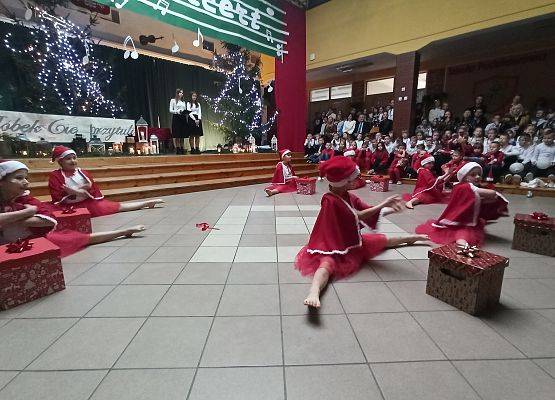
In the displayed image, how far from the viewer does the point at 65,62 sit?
783 cm

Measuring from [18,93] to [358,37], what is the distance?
34.2ft

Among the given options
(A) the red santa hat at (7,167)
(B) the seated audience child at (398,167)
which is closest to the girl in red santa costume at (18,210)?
(A) the red santa hat at (7,167)

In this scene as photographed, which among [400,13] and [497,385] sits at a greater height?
[400,13]

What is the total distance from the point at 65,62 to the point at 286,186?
6952 mm

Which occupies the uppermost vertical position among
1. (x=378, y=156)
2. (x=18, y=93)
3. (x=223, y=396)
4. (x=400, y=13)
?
(x=400, y=13)

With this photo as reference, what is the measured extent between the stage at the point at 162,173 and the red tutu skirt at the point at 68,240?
252 cm

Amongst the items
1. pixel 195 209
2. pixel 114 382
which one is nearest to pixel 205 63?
pixel 195 209

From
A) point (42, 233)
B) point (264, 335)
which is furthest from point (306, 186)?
point (264, 335)

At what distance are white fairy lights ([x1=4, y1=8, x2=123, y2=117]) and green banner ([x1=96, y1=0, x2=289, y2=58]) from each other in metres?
2.51

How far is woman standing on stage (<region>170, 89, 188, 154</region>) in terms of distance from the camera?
27.1ft

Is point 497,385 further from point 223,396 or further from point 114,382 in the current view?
point 114,382

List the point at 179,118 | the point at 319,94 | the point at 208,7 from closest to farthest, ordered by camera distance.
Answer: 1. the point at 208,7
2. the point at 179,118
3. the point at 319,94

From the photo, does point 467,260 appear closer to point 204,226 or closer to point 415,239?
point 415,239

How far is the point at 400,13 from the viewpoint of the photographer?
9.12 m
